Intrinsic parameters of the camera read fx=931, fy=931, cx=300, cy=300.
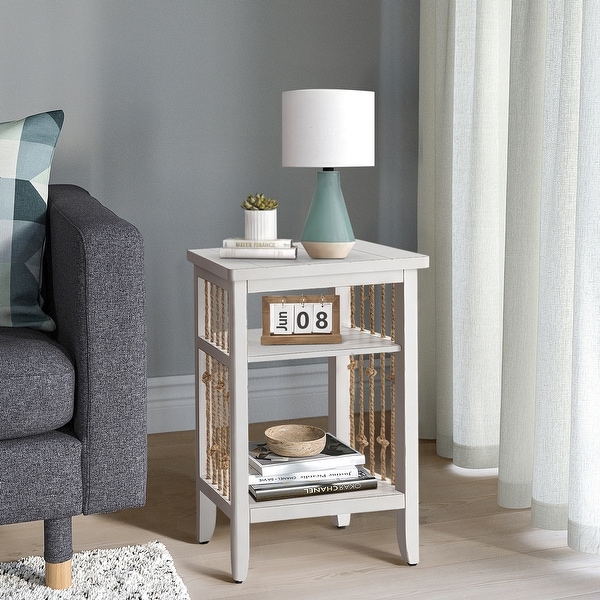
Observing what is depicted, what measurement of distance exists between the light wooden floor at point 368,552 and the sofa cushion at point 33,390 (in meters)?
0.42

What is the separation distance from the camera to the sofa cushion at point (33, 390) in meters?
1.61

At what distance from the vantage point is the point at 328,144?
1.77m

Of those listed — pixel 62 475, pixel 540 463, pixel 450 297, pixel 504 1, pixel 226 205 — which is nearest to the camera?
pixel 62 475

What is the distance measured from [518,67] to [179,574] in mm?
1293

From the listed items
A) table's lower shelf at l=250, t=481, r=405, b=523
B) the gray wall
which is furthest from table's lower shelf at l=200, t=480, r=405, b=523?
the gray wall

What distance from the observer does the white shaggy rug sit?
5.62 feet

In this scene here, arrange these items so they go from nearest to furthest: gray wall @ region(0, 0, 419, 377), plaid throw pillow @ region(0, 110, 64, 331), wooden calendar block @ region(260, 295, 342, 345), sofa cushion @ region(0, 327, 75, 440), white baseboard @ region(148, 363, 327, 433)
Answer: sofa cushion @ region(0, 327, 75, 440) < wooden calendar block @ region(260, 295, 342, 345) < plaid throw pillow @ region(0, 110, 64, 331) < gray wall @ region(0, 0, 419, 377) < white baseboard @ region(148, 363, 327, 433)

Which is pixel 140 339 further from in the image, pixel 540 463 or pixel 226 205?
pixel 226 205

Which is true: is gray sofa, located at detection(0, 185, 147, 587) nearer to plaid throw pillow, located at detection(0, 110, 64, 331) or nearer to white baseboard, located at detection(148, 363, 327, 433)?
plaid throw pillow, located at detection(0, 110, 64, 331)

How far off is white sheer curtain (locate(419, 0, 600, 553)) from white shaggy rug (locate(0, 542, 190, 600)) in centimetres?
81

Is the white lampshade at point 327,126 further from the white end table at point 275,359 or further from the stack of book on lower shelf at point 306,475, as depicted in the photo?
the stack of book on lower shelf at point 306,475

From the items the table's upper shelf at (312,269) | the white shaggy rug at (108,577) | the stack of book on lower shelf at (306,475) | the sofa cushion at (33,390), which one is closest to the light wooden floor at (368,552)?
the white shaggy rug at (108,577)

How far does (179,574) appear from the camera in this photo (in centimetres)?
184

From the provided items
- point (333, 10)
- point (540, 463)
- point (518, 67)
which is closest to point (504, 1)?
point (518, 67)
